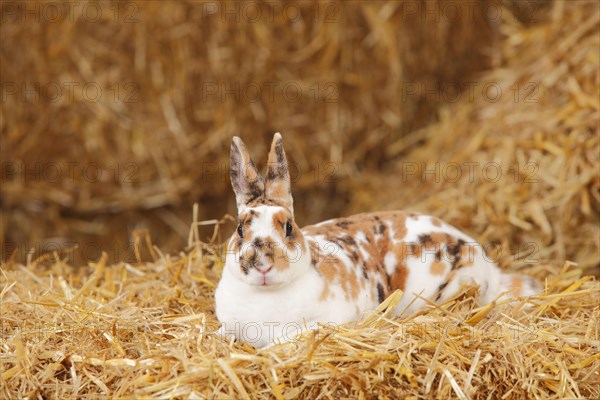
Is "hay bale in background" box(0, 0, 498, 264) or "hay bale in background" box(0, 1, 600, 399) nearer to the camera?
"hay bale in background" box(0, 1, 600, 399)

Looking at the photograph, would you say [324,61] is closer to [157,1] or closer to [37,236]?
[157,1]

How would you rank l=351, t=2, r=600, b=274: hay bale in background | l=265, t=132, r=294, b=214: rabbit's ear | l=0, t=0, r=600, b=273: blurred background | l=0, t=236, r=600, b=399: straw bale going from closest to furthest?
l=0, t=236, r=600, b=399: straw bale
l=265, t=132, r=294, b=214: rabbit's ear
l=351, t=2, r=600, b=274: hay bale in background
l=0, t=0, r=600, b=273: blurred background

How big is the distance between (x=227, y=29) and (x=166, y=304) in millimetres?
2153

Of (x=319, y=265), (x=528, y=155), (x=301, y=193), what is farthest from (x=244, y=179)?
(x=301, y=193)

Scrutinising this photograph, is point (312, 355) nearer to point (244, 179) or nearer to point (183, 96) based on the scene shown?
point (244, 179)

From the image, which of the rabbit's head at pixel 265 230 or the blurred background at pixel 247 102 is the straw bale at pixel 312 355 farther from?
the blurred background at pixel 247 102

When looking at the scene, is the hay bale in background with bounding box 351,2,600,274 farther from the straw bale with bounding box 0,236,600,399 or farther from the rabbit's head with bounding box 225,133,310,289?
the rabbit's head with bounding box 225,133,310,289

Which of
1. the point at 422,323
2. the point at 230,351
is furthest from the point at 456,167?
the point at 230,351

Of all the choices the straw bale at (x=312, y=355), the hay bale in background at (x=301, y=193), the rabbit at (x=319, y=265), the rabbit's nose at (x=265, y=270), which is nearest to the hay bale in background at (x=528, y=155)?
the hay bale in background at (x=301, y=193)

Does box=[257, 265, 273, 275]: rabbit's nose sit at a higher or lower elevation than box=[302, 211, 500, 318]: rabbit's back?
higher

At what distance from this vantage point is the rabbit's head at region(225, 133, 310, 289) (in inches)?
104

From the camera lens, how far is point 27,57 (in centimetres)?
470

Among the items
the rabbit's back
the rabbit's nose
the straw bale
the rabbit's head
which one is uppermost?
the rabbit's head

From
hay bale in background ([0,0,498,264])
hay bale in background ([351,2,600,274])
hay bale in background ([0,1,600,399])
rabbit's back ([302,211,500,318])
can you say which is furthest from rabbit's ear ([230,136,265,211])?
hay bale in background ([0,0,498,264])
